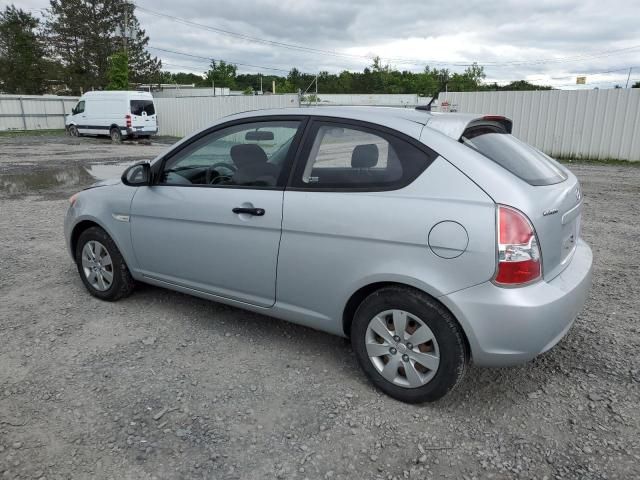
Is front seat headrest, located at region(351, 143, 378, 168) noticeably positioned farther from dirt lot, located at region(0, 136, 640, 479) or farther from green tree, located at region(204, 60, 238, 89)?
green tree, located at region(204, 60, 238, 89)

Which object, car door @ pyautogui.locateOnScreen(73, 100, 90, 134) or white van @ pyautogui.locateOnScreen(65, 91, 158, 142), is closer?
white van @ pyautogui.locateOnScreen(65, 91, 158, 142)

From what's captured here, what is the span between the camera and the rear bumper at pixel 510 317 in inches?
94.8

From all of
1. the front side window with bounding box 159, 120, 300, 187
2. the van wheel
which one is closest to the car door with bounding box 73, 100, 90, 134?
the van wheel

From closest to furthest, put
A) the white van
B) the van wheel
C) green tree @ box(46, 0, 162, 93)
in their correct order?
the white van → the van wheel → green tree @ box(46, 0, 162, 93)

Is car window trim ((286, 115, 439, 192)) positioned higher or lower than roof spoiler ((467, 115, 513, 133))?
lower

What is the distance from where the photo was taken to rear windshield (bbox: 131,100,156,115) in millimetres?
22281

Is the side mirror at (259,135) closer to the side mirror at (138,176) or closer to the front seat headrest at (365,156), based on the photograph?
the front seat headrest at (365,156)

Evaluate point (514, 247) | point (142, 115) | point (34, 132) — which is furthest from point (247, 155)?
point (34, 132)

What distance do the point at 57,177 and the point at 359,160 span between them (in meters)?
10.9

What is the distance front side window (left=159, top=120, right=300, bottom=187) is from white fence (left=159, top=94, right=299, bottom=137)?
1687 cm

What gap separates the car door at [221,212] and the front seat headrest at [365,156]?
1.33ft

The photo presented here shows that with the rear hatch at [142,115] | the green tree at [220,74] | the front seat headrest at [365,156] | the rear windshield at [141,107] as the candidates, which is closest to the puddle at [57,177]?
the front seat headrest at [365,156]

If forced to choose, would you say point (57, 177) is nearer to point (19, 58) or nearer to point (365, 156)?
point (365, 156)

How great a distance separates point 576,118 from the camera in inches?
559
